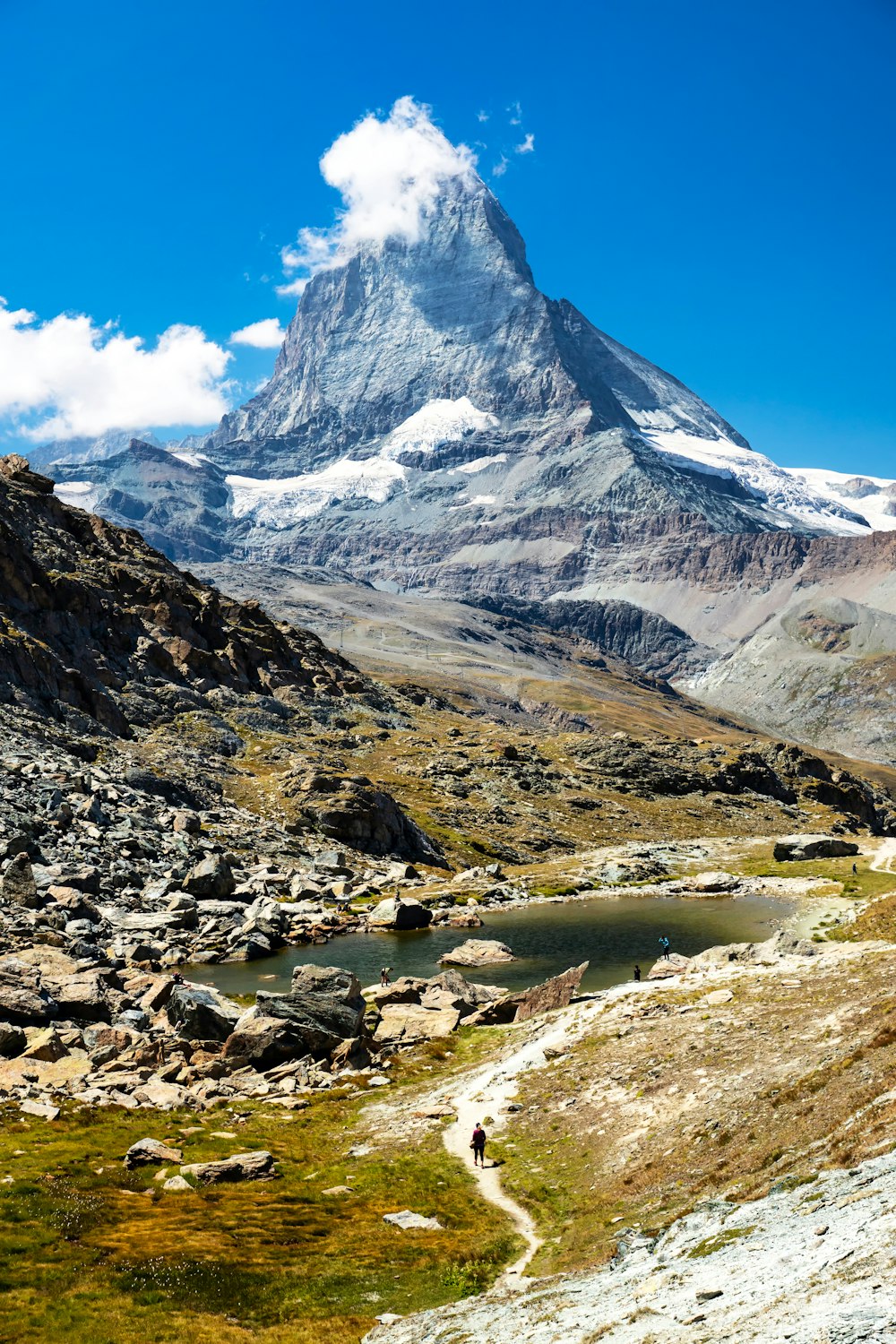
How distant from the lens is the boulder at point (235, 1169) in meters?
35.3

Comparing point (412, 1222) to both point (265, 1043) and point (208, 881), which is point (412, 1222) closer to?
point (265, 1043)

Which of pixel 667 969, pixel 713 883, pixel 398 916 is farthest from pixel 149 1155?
pixel 713 883

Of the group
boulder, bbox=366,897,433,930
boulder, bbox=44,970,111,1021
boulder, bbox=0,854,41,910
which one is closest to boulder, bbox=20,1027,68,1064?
boulder, bbox=44,970,111,1021

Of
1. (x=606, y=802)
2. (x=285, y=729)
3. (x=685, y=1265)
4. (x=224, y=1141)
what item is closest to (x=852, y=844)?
(x=606, y=802)

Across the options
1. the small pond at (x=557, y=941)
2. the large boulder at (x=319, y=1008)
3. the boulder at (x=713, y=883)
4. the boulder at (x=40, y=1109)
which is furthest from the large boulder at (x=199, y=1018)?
the boulder at (x=713, y=883)

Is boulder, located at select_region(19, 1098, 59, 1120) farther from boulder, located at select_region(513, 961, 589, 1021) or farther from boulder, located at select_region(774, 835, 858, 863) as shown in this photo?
boulder, located at select_region(774, 835, 858, 863)

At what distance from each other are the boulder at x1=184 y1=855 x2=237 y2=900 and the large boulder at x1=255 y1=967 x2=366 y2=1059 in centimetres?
4043

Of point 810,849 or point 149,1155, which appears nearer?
point 149,1155

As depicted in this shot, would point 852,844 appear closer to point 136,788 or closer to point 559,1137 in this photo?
point 136,788

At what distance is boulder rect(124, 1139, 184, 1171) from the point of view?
119ft

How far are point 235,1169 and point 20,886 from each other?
163 feet

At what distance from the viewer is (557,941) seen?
317 feet

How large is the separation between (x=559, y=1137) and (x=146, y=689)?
14207cm

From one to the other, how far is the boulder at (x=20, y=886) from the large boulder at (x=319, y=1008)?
30497 mm
